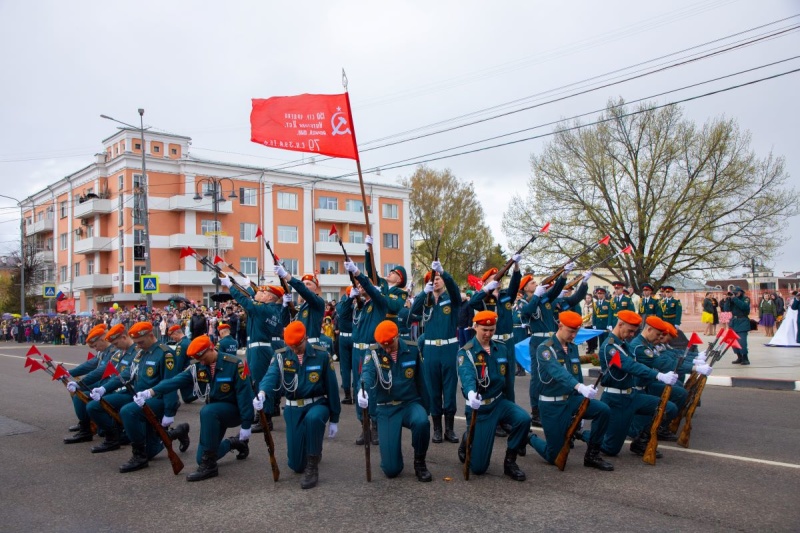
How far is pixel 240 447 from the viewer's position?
7.13 metres

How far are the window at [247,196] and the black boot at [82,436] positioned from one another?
4301cm

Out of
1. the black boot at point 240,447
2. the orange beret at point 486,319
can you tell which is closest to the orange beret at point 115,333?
the black boot at point 240,447

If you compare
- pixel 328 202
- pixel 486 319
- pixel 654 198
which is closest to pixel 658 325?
pixel 486 319

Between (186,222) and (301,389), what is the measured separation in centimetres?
4435

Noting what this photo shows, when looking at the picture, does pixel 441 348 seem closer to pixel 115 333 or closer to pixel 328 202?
pixel 115 333

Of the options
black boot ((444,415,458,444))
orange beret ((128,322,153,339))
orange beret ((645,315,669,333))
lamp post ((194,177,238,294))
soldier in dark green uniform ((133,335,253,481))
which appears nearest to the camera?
soldier in dark green uniform ((133,335,253,481))

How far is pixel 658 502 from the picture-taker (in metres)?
5.41

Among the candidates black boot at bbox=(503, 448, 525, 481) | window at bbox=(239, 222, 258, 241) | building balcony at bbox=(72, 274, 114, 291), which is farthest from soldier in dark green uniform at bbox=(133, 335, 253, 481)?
building balcony at bbox=(72, 274, 114, 291)

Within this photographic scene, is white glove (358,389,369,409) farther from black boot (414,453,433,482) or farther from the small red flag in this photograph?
the small red flag

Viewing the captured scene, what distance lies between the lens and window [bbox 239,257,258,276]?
50656mm

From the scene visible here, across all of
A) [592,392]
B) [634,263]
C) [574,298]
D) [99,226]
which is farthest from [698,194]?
[99,226]

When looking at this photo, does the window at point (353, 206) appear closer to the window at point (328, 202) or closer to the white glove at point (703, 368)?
the window at point (328, 202)

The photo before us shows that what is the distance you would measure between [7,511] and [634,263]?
29009mm

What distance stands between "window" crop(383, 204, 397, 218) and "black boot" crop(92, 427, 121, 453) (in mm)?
48484
